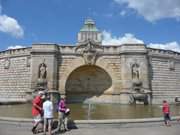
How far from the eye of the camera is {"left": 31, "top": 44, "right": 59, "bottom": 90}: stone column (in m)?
27.4

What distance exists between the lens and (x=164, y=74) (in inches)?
1188

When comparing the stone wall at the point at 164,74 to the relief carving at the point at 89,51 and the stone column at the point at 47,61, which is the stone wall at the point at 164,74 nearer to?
the relief carving at the point at 89,51

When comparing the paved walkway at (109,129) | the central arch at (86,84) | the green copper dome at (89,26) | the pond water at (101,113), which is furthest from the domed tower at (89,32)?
the paved walkway at (109,129)

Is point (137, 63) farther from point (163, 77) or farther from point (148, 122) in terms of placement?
point (148, 122)

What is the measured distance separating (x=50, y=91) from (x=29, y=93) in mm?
2232

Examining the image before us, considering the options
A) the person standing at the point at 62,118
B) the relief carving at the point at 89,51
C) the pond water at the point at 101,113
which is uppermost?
the relief carving at the point at 89,51

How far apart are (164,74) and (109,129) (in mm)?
21507

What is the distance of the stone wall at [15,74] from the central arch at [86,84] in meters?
4.77

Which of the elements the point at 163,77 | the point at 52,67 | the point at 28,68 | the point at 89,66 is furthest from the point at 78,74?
the point at 163,77

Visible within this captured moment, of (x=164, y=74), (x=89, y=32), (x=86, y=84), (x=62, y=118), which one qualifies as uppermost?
(x=89, y=32)

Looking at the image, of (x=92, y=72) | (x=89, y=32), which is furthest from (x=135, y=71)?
(x=89, y=32)

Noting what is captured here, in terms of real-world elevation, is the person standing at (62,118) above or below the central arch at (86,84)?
below

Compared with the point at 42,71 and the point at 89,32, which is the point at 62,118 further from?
the point at 89,32

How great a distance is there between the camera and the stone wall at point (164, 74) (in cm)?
2923
